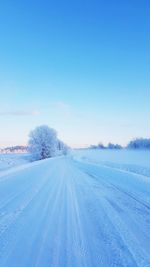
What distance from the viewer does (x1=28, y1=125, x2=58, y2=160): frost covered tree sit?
70.0 m

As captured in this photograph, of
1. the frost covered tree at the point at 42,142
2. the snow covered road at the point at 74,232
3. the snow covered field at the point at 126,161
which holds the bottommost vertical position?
the snow covered road at the point at 74,232

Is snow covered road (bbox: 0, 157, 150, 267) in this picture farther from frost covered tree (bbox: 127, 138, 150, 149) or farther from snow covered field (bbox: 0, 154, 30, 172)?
frost covered tree (bbox: 127, 138, 150, 149)

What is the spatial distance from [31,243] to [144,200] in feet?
16.7

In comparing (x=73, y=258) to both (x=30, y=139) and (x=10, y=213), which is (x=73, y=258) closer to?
(x=10, y=213)

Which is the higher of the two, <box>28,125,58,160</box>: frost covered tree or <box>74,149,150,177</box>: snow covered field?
<box>28,125,58,160</box>: frost covered tree

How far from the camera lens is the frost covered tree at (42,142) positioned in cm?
7000

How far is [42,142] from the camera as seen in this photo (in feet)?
230

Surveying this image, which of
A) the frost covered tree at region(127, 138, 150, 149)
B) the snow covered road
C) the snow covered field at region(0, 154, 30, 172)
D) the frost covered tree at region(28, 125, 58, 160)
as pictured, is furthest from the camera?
the frost covered tree at region(127, 138, 150, 149)

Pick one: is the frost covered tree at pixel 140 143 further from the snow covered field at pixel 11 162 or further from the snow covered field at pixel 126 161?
the snow covered field at pixel 11 162

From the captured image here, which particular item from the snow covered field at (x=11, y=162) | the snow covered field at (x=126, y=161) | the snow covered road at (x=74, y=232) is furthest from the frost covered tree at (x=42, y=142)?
the snow covered road at (x=74, y=232)

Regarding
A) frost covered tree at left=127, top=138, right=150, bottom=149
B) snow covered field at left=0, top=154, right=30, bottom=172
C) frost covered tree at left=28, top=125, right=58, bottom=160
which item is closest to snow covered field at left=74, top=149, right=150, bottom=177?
frost covered tree at left=28, top=125, right=58, bottom=160

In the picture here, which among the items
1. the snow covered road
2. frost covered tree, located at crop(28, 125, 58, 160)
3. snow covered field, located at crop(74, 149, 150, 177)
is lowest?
the snow covered road

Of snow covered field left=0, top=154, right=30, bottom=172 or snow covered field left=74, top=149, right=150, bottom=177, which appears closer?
snow covered field left=74, top=149, right=150, bottom=177

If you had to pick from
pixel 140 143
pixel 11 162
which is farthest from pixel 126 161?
pixel 140 143
